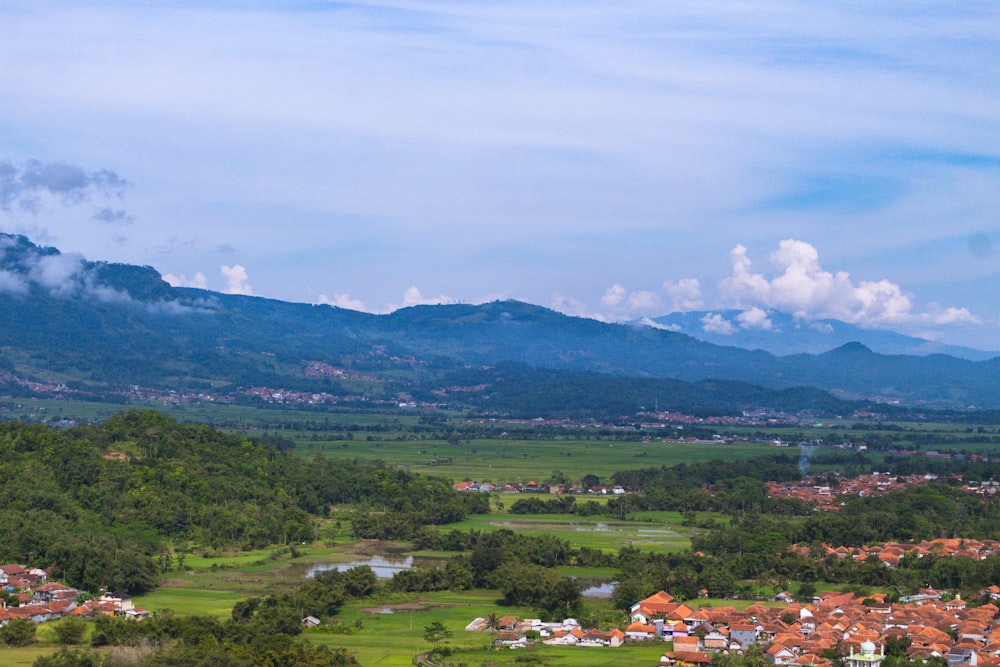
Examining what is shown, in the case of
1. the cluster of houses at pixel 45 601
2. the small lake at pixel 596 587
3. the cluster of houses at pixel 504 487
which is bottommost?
the cluster of houses at pixel 45 601

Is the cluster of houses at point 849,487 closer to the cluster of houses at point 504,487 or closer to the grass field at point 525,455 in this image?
the grass field at point 525,455

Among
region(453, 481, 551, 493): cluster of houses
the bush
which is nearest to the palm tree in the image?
the bush

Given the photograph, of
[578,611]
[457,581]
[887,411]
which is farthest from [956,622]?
[887,411]

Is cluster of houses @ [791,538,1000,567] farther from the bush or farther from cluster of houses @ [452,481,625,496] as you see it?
the bush

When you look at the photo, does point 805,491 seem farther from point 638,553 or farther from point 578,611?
point 578,611

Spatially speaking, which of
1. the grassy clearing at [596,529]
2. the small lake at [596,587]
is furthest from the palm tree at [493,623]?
the grassy clearing at [596,529]

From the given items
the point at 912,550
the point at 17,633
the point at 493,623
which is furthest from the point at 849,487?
the point at 17,633
